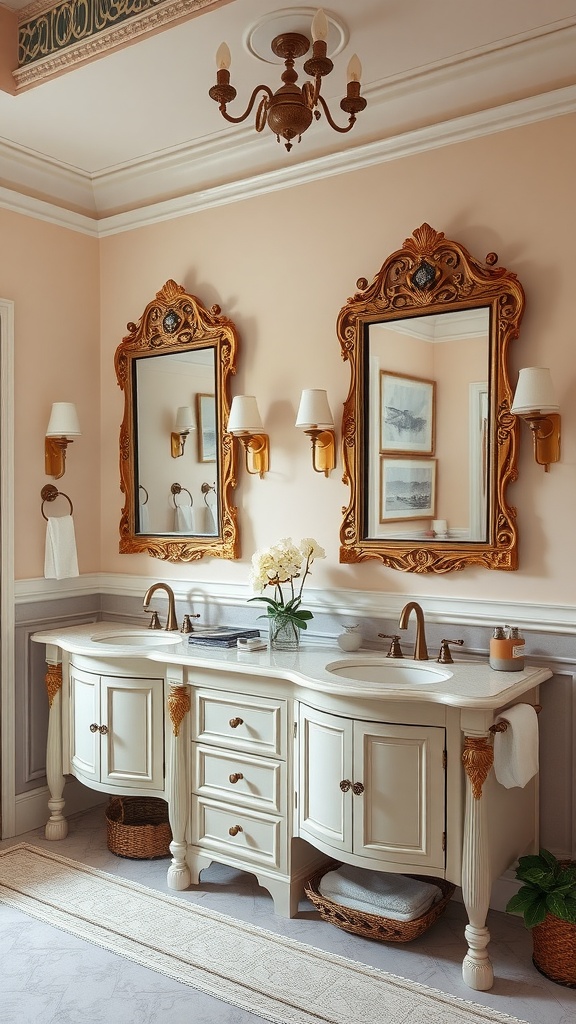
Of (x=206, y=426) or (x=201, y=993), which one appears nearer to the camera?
(x=201, y=993)

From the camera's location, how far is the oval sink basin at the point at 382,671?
9.01 ft

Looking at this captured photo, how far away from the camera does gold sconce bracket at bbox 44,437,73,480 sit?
3.57m

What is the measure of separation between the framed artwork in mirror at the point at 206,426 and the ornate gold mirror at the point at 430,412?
631 millimetres

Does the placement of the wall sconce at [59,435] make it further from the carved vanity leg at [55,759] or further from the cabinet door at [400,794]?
the cabinet door at [400,794]

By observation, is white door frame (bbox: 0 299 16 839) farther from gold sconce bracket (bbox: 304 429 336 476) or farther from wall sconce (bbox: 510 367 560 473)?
wall sconce (bbox: 510 367 560 473)

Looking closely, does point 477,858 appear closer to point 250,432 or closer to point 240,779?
point 240,779

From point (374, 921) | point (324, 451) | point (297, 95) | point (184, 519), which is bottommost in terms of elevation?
point (374, 921)

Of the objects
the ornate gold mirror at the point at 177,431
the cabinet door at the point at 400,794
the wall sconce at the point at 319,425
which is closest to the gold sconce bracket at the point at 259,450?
the ornate gold mirror at the point at 177,431

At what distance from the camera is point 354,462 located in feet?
9.98

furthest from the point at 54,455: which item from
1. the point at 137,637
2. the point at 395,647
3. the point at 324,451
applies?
the point at 395,647

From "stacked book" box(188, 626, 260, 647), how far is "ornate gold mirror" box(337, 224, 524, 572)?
46 cm

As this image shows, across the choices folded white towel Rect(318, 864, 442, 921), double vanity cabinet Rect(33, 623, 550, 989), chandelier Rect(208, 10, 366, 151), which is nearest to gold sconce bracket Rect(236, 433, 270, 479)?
double vanity cabinet Rect(33, 623, 550, 989)

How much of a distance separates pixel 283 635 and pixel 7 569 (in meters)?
1.22

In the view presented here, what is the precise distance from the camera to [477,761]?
7.49ft
